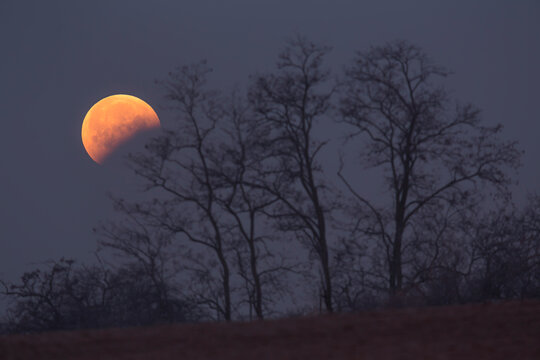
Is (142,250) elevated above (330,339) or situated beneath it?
elevated above

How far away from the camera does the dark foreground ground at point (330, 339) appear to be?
25.1 feet

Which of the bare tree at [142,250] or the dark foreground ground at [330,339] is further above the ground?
the bare tree at [142,250]

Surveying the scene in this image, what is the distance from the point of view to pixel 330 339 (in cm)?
859

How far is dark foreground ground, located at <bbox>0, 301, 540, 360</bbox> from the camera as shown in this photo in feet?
25.1

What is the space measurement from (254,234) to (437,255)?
722cm

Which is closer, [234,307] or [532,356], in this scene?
[532,356]

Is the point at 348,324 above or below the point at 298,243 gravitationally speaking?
below

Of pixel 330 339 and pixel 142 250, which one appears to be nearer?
pixel 330 339

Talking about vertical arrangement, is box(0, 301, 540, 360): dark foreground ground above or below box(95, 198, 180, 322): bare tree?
below

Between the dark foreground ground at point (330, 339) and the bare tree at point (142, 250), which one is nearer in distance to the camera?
the dark foreground ground at point (330, 339)

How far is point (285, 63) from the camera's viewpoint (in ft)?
82.1

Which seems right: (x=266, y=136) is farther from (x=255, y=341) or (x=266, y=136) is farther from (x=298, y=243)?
(x=255, y=341)

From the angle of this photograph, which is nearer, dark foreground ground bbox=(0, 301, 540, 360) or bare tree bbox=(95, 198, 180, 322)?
dark foreground ground bbox=(0, 301, 540, 360)

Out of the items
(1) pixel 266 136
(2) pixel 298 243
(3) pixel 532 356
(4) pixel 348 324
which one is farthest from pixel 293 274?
(3) pixel 532 356
